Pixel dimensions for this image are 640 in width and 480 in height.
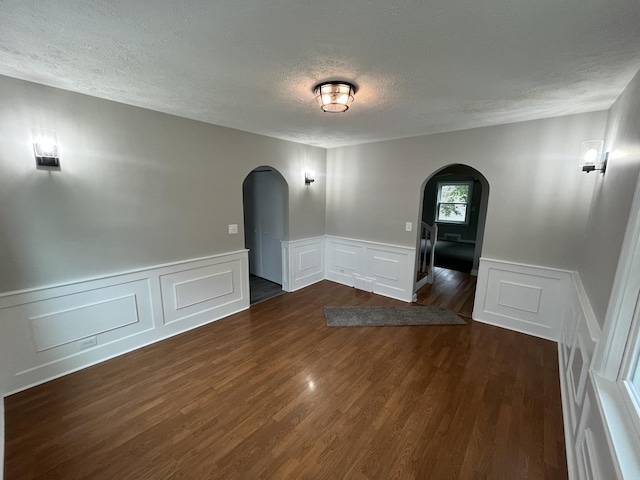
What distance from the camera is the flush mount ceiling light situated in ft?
6.33

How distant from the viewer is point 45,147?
2.10 m

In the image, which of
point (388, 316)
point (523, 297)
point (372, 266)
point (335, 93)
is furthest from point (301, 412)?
point (523, 297)

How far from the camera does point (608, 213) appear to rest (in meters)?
1.88

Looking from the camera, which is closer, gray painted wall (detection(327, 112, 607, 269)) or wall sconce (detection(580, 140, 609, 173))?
wall sconce (detection(580, 140, 609, 173))

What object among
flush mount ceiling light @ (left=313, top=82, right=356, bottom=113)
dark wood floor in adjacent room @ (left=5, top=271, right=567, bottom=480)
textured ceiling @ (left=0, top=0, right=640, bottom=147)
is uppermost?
textured ceiling @ (left=0, top=0, right=640, bottom=147)

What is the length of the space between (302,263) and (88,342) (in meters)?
2.98

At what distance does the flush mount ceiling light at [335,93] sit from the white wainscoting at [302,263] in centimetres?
271

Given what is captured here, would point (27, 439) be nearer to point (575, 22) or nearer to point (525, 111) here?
point (575, 22)

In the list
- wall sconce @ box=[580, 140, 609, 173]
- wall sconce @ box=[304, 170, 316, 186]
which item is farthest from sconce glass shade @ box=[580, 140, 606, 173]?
wall sconce @ box=[304, 170, 316, 186]

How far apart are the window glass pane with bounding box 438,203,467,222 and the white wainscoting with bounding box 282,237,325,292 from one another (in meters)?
6.33

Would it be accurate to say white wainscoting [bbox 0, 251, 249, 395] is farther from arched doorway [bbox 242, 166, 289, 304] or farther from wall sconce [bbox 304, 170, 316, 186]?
wall sconce [bbox 304, 170, 316, 186]

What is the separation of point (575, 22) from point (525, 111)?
5.35 ft

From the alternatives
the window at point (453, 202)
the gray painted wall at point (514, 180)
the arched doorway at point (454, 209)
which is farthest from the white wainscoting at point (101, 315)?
the window at point (453, 202)

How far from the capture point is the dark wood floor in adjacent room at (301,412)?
164 cm
